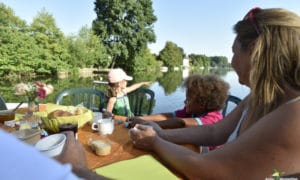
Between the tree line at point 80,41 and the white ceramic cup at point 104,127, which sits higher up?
the tree line at point 80,41

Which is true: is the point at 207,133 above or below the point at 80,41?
below

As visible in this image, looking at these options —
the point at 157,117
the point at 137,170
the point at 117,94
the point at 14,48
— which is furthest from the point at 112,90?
the point at 14,48

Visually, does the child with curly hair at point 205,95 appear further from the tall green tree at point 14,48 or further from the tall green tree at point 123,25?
the tall green tree at point 123,25

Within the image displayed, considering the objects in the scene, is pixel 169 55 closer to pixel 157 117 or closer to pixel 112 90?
pixel 112 90

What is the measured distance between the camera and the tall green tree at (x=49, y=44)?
72.7 ft

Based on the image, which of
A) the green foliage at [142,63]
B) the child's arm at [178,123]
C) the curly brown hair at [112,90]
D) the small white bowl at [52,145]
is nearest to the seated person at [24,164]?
the small white bowl at [52,145]

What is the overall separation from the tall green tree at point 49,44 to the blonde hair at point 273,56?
23239 millimetres

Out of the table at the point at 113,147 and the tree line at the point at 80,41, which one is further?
the tree line at the point at 80,41

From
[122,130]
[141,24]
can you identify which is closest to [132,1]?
[141,24]

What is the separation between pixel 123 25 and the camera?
27016 millimetres

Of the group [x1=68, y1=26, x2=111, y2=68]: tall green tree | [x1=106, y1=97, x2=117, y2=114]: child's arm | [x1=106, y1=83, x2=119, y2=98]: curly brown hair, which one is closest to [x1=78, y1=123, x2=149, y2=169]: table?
Answer: [x1=106, y1=97, x2=117, y2=114]: child's arm

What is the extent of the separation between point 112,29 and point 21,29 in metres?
9.45

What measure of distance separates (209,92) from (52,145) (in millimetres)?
1359

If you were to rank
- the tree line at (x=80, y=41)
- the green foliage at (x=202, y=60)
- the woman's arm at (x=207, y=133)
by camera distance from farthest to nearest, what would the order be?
the green foliage at (x=202, y=60)
the tree line at (x=80, y=41)
the woman's arm at (x=207, y=133)
